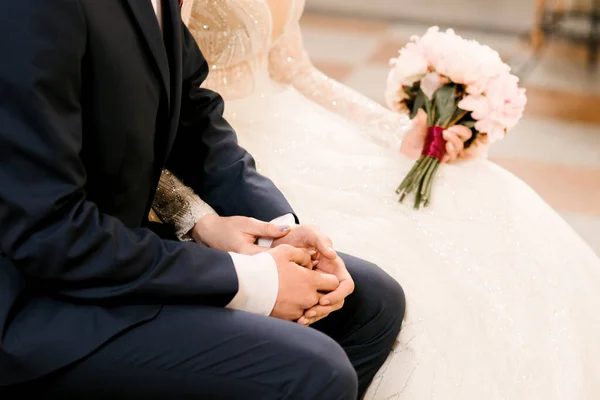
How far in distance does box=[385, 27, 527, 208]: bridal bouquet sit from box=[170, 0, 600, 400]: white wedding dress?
2.1 inches

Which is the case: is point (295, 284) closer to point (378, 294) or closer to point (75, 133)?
point (378, 294)

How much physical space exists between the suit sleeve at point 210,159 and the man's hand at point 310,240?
113mm

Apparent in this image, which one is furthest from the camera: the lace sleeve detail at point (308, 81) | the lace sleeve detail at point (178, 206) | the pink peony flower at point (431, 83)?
the lace sleeve detail at point (308, 81)

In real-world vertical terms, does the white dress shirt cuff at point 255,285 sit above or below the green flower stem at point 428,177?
above

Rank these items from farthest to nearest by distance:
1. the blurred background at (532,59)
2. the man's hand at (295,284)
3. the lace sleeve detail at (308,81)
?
the blurred background at (532,59) < the lace sleeve detail at (308,81) < the man's hand at (295,284)

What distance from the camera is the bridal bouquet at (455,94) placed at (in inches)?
77.5

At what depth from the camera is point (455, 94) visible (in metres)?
2.00

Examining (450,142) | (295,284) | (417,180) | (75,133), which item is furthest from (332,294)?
(450,142)

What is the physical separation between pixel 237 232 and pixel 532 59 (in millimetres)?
3798

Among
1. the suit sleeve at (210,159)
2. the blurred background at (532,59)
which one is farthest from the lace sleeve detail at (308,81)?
the blurred background at (532,59)

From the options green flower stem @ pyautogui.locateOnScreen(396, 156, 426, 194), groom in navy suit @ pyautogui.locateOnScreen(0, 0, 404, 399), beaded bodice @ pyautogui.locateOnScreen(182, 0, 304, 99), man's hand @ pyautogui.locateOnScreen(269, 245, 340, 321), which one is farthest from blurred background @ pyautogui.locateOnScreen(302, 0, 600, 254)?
groom in navy suit @ pyautogui.locateOnScreen(0, 0, 404, 399)

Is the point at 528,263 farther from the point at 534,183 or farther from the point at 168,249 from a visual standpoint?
the point at 534,183

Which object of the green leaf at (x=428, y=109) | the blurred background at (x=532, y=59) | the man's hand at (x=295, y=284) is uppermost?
the green leaf at (x=428, y=109)

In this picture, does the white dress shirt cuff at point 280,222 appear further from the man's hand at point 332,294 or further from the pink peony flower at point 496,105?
the pink peony flower at point 496,105
